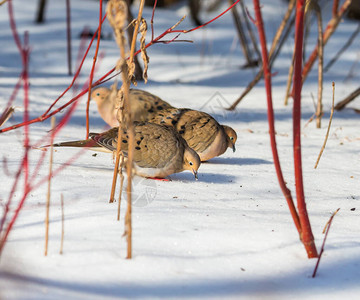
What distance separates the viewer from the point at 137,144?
3.19 m

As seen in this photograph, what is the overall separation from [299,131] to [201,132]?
1.90 meters

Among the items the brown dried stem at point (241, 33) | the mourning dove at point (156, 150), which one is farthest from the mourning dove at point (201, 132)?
the brown dried stem at point (241, 33)

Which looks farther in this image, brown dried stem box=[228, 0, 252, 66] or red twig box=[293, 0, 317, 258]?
brown dried stem box=[228, 0, 252, 66]

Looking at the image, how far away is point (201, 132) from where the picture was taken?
12.6ft

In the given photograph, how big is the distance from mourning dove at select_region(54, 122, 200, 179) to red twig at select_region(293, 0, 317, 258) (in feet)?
3.89

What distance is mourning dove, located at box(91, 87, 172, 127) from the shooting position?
4.23 metres

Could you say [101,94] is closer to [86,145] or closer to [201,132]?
[201,132]

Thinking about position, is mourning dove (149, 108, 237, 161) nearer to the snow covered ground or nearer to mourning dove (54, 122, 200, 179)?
the snow covered ground

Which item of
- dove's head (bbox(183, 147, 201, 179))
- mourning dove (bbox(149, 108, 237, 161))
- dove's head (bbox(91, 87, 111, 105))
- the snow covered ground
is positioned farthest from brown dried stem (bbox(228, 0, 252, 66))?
dove's head (bbox(183, 147, 201, 179))

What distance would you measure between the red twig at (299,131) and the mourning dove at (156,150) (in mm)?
1184

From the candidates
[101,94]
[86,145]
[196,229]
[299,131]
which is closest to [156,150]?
[86,145]

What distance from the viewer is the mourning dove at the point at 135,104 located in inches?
167

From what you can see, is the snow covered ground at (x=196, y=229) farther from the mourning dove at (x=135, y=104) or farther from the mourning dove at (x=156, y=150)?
the mourning dove at (x=135, y=104)

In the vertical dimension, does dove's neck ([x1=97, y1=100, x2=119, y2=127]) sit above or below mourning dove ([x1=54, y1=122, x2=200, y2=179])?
below
